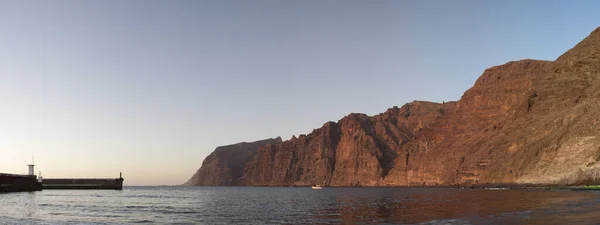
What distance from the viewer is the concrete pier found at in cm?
13330

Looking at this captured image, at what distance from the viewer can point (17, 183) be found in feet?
472

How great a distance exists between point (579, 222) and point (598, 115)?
13764cm

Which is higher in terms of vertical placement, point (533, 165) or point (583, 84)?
point (583, 84)

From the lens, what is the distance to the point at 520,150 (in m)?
197

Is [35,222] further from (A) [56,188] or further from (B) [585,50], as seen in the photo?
(B) [585,50]

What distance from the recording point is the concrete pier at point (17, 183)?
13330 cm

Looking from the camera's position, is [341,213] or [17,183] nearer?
[341,213]

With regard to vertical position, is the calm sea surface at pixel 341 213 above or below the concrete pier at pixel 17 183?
below

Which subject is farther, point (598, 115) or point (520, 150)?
point (520, 150)

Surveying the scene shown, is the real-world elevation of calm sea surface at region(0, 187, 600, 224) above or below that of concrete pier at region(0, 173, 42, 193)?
below

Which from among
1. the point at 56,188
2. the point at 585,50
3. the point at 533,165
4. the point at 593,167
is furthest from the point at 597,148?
the point at 56,188

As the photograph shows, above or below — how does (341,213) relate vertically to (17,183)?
below

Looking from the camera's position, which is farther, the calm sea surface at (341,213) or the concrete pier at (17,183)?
the concrete pier at (17,183)

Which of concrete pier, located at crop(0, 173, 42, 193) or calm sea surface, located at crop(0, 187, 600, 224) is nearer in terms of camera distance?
calm sea surface, located at crop(0, 187, 600, 224)
